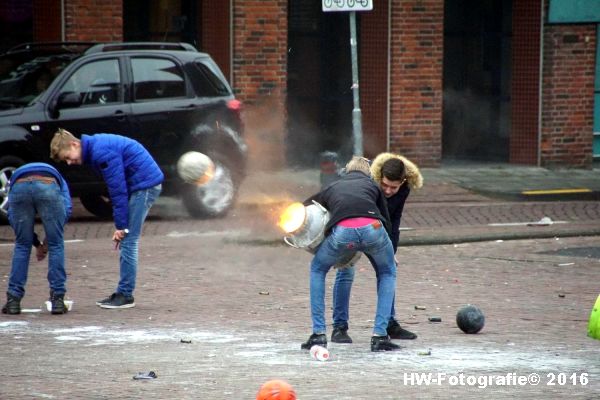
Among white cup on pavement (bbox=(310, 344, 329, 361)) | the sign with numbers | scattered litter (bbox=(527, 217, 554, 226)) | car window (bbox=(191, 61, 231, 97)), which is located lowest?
scattered litter (bbox=(527, 217, 554, 226))

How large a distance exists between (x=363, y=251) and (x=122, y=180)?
2.62 meters

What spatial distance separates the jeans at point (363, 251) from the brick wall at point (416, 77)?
12612 millimetres

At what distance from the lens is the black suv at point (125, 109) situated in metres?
16.1

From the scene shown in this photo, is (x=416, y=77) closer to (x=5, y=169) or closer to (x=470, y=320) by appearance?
(x=5, y=169)

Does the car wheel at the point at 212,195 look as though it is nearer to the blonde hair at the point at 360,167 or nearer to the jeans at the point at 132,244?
the jeans at the point at 132,244

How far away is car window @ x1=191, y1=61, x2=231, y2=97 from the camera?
56.2ft

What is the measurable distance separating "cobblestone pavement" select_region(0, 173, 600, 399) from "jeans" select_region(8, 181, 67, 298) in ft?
1.26

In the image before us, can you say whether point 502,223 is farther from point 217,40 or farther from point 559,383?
point 559,383

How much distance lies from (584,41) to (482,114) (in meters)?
2.23

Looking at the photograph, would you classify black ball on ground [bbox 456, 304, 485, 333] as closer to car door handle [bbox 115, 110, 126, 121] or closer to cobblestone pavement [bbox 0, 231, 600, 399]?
cobblestone pavement [bbox 0, 231, 600, 399]

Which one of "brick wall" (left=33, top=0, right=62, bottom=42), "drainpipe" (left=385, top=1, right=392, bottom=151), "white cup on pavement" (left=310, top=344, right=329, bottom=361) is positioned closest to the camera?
"white cup on pavement" (left=310, top=344, right=329, bottom=361)

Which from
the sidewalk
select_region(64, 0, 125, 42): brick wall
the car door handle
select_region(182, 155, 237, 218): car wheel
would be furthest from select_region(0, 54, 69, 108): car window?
select_region(64, 0, 125, 42): brick wall

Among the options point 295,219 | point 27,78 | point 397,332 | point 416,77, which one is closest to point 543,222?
point 416,77

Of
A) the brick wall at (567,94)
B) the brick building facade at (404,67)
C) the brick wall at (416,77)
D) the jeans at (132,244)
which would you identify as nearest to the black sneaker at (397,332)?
the jeans at (132,244)
